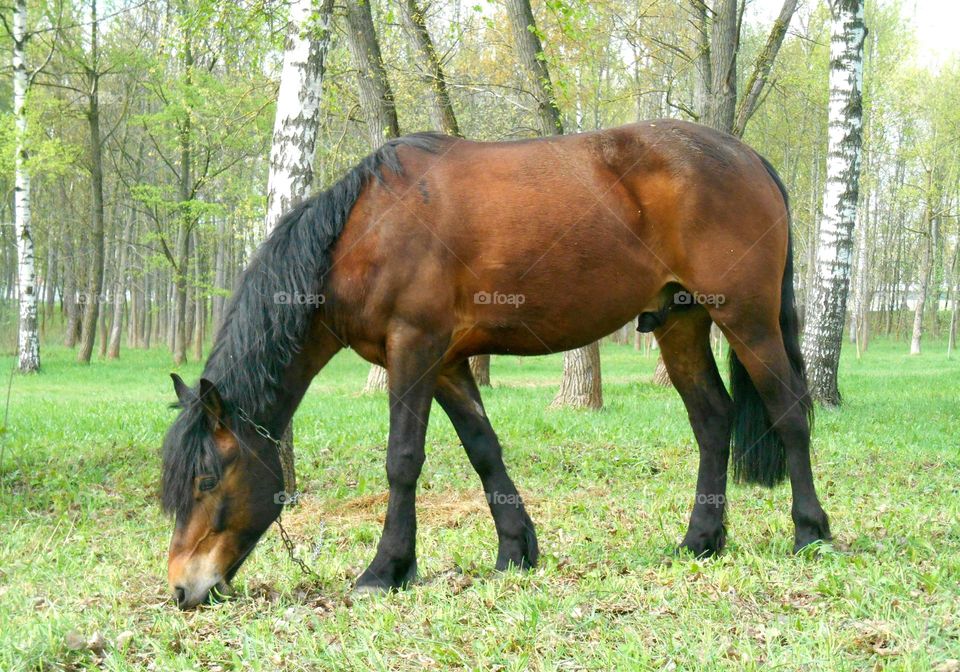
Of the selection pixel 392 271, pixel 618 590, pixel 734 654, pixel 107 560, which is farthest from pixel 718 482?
pixel 107 560

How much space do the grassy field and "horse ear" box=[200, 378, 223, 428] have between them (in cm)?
89

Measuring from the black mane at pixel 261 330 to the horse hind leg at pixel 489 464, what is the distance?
88cm

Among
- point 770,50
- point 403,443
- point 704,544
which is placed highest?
point 770,50

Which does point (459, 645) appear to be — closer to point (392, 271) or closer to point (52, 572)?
point (392, 271)

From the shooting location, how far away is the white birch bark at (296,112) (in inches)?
271

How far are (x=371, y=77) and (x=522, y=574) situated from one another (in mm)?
10640

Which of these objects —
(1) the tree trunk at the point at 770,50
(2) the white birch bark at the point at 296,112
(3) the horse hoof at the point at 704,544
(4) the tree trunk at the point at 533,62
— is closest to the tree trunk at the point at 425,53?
(4) the tree trunk at the point at 533,62

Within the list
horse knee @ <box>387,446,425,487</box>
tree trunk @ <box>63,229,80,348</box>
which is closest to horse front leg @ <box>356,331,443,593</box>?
horse knee @ <box>387,446,425,487</box>

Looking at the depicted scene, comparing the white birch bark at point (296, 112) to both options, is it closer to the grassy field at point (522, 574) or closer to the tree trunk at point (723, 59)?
the grassy field at point (522, 574)

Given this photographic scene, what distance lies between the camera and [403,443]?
4223 millimetres

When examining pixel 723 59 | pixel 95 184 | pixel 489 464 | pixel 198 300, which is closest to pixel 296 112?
pixel 489 464

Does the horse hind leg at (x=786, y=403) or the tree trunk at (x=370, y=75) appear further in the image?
the tree trunk at (x=370, y=75)

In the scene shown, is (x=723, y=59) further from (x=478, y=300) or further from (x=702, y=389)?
(x=478, y=300)

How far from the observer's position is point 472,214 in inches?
175
